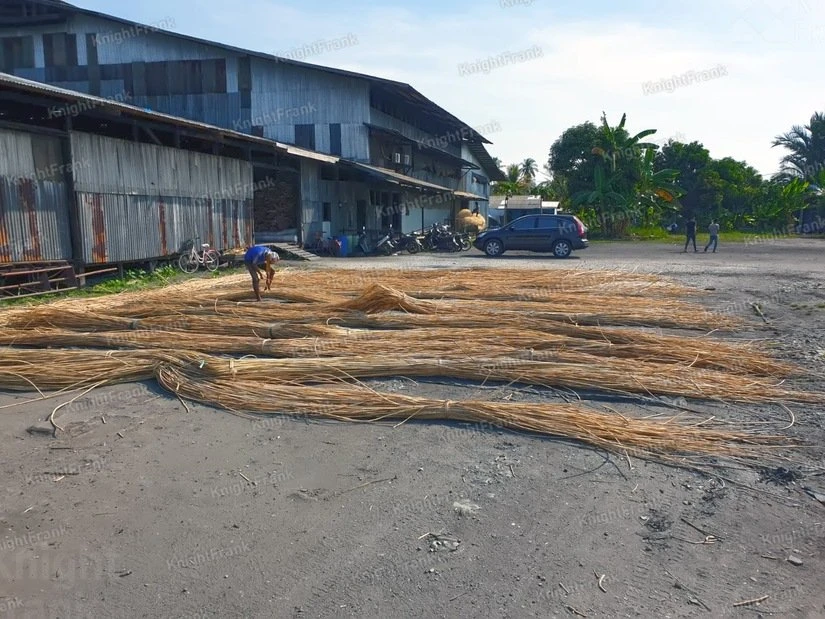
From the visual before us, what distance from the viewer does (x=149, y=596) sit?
2992 mm

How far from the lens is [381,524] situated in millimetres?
3613

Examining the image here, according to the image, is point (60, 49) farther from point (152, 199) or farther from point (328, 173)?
point (152, 199)

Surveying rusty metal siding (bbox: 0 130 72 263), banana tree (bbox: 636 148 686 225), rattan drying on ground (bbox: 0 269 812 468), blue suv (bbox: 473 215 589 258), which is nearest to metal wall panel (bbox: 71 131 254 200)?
rusty metal siding (bbox: 0 130 72 263)

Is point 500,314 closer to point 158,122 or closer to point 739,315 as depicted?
point 739,315

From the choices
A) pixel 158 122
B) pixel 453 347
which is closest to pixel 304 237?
pixel 158 122

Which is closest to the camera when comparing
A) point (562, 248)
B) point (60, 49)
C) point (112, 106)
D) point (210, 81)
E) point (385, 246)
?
point (112, 106)

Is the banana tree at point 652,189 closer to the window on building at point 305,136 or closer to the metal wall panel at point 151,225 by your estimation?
the window on building at point 305,136

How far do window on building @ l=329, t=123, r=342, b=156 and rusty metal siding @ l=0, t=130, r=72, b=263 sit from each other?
15.2m

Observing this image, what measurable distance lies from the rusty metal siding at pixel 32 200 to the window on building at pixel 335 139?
15.2 meters

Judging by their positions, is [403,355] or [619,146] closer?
[403,355]

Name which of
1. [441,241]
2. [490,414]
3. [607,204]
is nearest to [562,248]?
[441,241]

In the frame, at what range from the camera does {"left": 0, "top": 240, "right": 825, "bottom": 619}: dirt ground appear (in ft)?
9.73

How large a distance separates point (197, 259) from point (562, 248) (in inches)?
482

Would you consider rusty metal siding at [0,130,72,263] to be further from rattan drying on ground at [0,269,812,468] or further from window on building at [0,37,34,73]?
window on building at [0,37,34,73]
